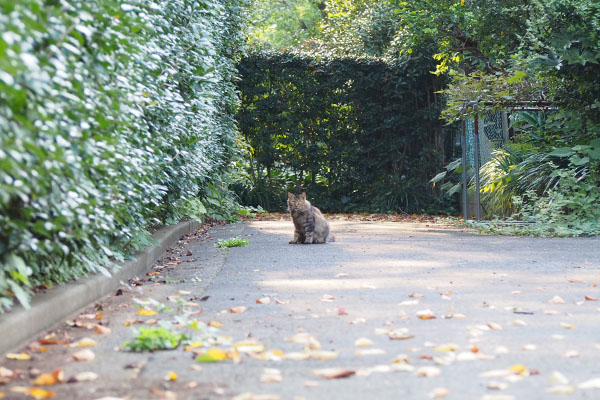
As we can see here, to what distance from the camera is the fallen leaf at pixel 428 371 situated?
321 cm

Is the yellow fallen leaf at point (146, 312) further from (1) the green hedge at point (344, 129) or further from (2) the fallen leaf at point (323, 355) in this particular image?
(1) the green hedge at point (344, 129)

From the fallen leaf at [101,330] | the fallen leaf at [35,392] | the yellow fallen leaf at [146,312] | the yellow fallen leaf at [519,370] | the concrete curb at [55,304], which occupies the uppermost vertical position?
the concrete curb at [55,304]

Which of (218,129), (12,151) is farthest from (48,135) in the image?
(218,129)

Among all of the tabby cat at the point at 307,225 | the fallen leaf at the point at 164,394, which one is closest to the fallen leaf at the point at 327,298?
the fallen leaf at the point at 164,394

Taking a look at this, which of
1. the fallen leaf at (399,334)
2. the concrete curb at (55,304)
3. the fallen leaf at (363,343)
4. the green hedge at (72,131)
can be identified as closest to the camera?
the green hedge at (72,131)

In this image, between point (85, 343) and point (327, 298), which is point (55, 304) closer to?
point (85, 343)

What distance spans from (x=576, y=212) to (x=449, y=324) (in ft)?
22.8

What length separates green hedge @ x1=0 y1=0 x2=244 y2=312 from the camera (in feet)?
10.2

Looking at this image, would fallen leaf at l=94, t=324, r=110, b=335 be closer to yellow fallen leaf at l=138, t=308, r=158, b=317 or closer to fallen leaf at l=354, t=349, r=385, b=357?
yellow fallen leaf at l=138, t=308, r=158, b=317

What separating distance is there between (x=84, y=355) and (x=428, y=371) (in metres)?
1.59

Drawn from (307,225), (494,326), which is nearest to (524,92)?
(307,225)

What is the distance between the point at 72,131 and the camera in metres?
3.83

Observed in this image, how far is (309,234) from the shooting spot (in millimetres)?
9406

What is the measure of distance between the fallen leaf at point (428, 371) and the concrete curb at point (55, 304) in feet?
6.17
